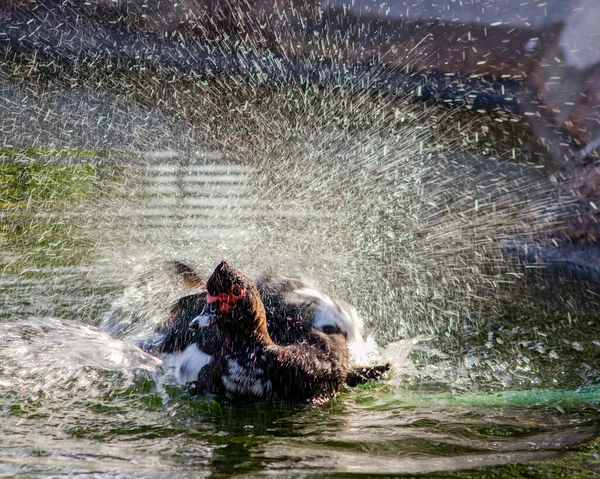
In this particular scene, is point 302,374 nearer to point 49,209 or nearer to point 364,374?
point 364,374

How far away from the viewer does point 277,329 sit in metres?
3.69

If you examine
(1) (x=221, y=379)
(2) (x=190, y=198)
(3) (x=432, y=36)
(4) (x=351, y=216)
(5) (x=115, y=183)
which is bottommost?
(1) (x=221, y=379)

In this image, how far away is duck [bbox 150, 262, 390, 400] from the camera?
3.48 meters

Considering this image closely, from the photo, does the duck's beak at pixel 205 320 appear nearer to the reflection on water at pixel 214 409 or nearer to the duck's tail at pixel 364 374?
the reflection on water at pixel 214 409

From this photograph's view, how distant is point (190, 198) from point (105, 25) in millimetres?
3030

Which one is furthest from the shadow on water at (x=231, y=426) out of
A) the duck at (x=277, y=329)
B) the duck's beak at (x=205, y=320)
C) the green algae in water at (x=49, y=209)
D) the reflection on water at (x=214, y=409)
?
the green algae in water at (x=49, y=209)

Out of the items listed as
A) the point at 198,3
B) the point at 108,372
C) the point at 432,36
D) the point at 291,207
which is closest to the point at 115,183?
the point at 198,3

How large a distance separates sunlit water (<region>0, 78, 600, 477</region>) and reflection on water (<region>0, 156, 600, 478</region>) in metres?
0.01

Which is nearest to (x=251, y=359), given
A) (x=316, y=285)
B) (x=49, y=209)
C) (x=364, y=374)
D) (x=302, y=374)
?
(x=302, y=374)

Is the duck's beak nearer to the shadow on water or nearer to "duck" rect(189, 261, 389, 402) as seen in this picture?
"duck" rect(189, 261, 389, 402)

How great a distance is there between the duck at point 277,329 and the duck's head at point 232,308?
0.02m

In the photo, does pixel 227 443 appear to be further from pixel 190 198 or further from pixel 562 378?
pixel 190 198

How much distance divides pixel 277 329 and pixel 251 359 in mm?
456

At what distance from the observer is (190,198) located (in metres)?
8.27
